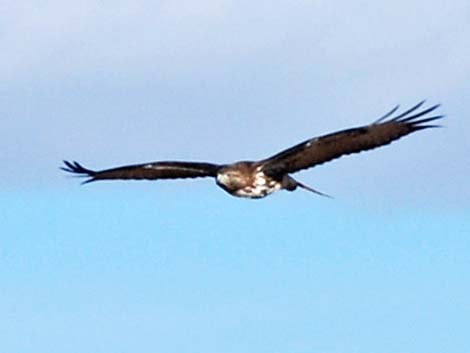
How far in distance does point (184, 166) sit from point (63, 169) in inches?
159

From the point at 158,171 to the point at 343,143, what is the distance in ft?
12.1

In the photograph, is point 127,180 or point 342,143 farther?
point 127,180

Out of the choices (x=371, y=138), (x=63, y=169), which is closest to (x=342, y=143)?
(x=371, y=138)

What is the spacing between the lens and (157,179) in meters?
44.7

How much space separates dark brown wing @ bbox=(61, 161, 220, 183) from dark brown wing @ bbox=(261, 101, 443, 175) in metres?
1.44

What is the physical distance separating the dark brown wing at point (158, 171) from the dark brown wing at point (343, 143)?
144cm

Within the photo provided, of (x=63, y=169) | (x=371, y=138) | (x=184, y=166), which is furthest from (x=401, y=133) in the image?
(x=63, y=169)

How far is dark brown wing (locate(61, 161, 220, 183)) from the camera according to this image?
43594 millimetres

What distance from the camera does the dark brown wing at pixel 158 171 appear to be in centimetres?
4359

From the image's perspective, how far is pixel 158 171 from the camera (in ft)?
146

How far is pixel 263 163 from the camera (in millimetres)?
42500

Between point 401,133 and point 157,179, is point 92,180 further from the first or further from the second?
point 401,133

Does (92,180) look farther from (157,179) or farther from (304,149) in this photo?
(304,149)

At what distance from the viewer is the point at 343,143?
42062 millimetres
